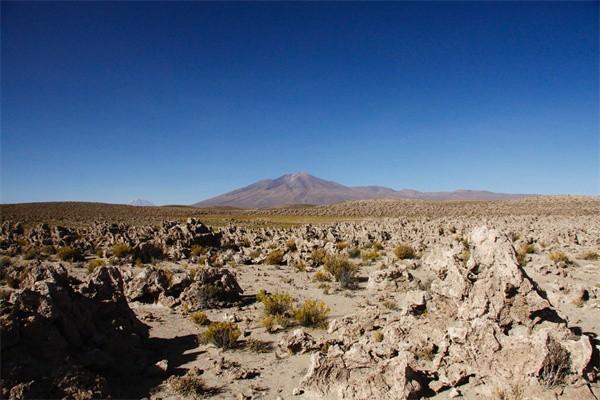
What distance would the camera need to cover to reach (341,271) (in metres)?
15.2

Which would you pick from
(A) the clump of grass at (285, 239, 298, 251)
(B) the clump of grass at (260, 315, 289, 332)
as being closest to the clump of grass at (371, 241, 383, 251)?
(A) the clump of grass at (285, 239, 298, 251)

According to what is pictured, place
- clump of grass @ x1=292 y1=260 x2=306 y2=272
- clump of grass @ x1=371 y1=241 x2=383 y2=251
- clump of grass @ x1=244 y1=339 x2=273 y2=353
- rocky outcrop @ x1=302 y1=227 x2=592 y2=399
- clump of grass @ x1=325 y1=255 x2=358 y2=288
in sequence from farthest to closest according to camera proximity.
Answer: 1. clump of grass @ x1=371 y1=241 x2=383 y2=251
2. clump of grass @ x1=292 y1=260 x2=306 y2=272
3. clump of grass @ x1=325 y1=255 x2=358 y2=288
4. clump of grass @ x1=244 y1=339 x2=273 y2=353
5. rocky outcrop @ x1=302 y1=227 x2=592 y2=399

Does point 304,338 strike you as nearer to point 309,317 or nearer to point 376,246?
point 309,317

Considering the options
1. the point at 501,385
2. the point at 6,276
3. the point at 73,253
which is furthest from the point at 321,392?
the point at 73,253

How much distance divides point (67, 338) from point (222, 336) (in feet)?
10.2

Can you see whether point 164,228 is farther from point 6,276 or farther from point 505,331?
point 505,331

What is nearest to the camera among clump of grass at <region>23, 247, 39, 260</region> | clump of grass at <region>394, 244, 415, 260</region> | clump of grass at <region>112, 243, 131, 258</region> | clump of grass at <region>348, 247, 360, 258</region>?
clump of grass at <region>394, 244, 415, 260</region>

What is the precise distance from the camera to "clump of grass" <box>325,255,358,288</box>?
14.5 metres

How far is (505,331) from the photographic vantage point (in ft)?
21.6

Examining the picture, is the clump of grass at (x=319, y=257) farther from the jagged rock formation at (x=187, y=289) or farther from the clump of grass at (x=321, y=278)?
A: the jagged rock formation at (x=187, y=289)

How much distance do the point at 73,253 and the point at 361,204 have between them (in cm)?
8040

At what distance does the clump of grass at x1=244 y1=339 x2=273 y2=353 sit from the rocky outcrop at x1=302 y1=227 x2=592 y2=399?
1772mm

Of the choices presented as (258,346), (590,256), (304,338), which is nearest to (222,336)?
(258,346)

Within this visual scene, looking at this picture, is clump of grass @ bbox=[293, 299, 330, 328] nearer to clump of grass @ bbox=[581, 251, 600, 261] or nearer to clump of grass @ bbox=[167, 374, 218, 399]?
clump of grass @ bbox=[167, 374, 218, 399]
